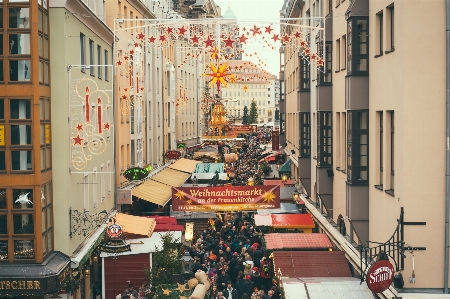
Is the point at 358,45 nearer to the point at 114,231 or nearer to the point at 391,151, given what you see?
the point at 391,151

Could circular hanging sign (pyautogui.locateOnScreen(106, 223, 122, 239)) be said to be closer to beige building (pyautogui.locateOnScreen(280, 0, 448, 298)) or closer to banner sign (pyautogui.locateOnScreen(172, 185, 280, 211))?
banner sign (pyautogui.locateOnScreen(172, 185, 280, 211))

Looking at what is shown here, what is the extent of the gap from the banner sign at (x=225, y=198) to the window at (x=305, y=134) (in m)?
7.23

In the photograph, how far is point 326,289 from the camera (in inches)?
739

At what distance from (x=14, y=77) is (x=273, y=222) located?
12.5 meters

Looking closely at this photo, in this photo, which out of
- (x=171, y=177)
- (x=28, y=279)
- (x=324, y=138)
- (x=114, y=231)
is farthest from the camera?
(x=171, y=177)

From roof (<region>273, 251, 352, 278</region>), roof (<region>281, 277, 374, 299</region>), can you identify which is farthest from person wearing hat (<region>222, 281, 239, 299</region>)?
roof (<region>281, 277, 374, 299</region>)

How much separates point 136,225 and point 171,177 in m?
17.2

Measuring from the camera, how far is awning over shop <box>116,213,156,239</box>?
27078mm

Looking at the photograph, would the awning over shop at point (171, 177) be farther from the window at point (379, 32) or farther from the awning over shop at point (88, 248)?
the window at point (379, 32)

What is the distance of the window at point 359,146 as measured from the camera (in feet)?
68.2

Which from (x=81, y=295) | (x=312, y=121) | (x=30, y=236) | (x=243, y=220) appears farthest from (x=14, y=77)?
(x=243, y=220)

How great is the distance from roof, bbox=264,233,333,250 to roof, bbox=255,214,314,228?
253 cm

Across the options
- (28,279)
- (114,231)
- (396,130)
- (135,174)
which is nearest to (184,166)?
(135,174)

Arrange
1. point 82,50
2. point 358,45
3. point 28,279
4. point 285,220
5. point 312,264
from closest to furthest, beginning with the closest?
point 28,279 → point 358,45 → point 312,264 → point 82,50 → point 285,220
